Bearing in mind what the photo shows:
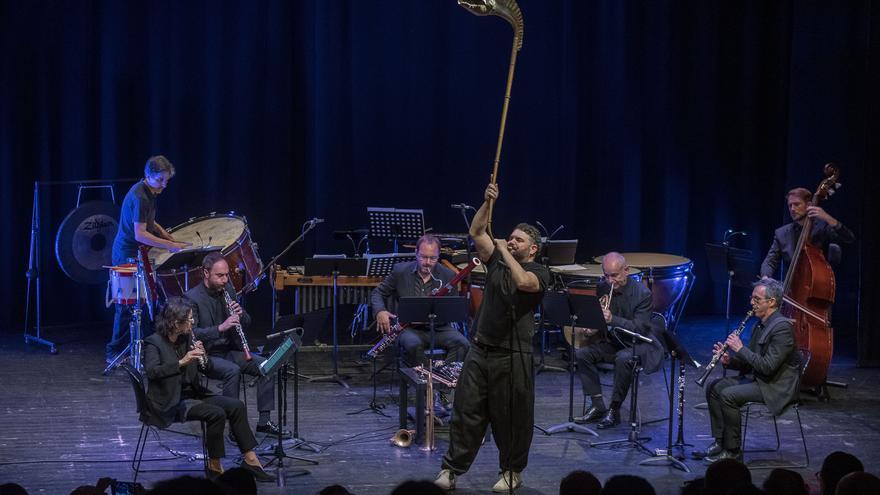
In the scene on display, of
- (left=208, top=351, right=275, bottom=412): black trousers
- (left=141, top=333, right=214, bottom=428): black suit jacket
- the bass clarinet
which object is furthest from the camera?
the bass clarinet

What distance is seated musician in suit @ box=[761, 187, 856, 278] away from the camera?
10.3m

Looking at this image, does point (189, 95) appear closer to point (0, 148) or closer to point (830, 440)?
point (0, 148)

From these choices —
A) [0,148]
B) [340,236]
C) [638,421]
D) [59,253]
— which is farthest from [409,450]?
[0,148]

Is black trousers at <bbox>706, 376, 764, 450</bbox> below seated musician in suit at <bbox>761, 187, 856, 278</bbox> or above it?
below

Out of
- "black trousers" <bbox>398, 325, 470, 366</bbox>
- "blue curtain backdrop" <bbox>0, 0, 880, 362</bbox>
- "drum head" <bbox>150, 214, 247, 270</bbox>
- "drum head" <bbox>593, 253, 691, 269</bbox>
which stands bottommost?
"black trousers" <bbox>398, 325, 470, 366</bbox>

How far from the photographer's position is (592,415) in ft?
31.1

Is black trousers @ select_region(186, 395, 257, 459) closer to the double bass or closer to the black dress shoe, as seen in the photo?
the black dress shoe

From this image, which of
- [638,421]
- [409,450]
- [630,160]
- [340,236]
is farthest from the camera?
[630,160]

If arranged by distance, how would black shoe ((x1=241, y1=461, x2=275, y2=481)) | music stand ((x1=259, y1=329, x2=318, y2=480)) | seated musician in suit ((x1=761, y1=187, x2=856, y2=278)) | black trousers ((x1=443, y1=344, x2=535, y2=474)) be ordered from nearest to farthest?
black trousers ((x1=443, y1=344, x2=535, y2=474)), music stand ((x1=259, y1=329, x2=318, y2=480)), black shoe ((x1=241, y1=461, x2=275, y2=481)), seated musician in suit ((x1=761, y1=187, x2=856, y2=278))

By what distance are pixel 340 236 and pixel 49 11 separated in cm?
434

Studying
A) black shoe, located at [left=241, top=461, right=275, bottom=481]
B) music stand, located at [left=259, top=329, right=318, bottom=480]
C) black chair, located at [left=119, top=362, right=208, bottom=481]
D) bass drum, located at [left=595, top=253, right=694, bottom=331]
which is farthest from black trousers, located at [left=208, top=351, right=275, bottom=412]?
bass drum, located at [left=595, top=253, right=694, bottom=331]

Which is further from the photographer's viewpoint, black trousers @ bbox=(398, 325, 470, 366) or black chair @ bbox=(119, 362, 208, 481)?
black trousers @ bbox=(398, 325, 470, 366)

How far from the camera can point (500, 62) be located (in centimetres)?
1366

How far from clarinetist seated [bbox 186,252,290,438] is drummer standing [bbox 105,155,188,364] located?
172cm
